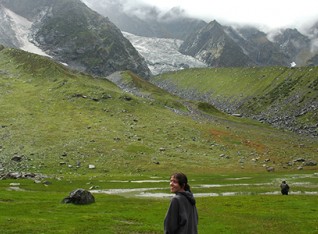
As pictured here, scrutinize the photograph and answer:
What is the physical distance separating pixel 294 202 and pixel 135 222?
22.7 meters

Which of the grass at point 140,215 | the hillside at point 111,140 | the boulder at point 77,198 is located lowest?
the grass at point 140,215

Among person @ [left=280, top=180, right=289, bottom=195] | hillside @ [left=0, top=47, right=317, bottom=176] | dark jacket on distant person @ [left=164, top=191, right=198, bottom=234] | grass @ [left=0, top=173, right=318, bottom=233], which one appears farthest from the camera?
hillside @ [left=0, top=47, right=317, bottom=176]

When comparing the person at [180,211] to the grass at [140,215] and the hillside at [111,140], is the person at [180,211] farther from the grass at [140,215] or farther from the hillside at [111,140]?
the hillside at [111,140]

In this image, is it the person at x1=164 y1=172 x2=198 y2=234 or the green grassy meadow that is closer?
the person at x1=164 y1=172 x2=198 y2=234

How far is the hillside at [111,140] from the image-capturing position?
105000 millimetres

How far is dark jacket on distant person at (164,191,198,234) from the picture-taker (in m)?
17.0

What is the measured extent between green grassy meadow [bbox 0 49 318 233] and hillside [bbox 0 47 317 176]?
311 mm

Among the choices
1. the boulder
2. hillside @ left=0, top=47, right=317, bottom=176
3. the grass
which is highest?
hillside @ left=0, top=47, right=317, bottom=176

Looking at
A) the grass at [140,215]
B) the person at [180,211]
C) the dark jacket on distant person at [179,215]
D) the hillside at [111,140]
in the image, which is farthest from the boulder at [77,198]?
the hillside at [111,140]

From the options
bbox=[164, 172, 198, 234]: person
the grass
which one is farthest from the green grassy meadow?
bbox=[164, 172, 198, 234]: person

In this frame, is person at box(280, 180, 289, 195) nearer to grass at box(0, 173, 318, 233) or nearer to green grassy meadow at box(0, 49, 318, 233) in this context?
green grassy meadow at box(0, 49, 318, 233)

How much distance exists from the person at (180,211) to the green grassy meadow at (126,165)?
19649 mm

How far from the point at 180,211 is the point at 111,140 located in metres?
107

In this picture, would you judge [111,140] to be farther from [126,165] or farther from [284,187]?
[284,187]
